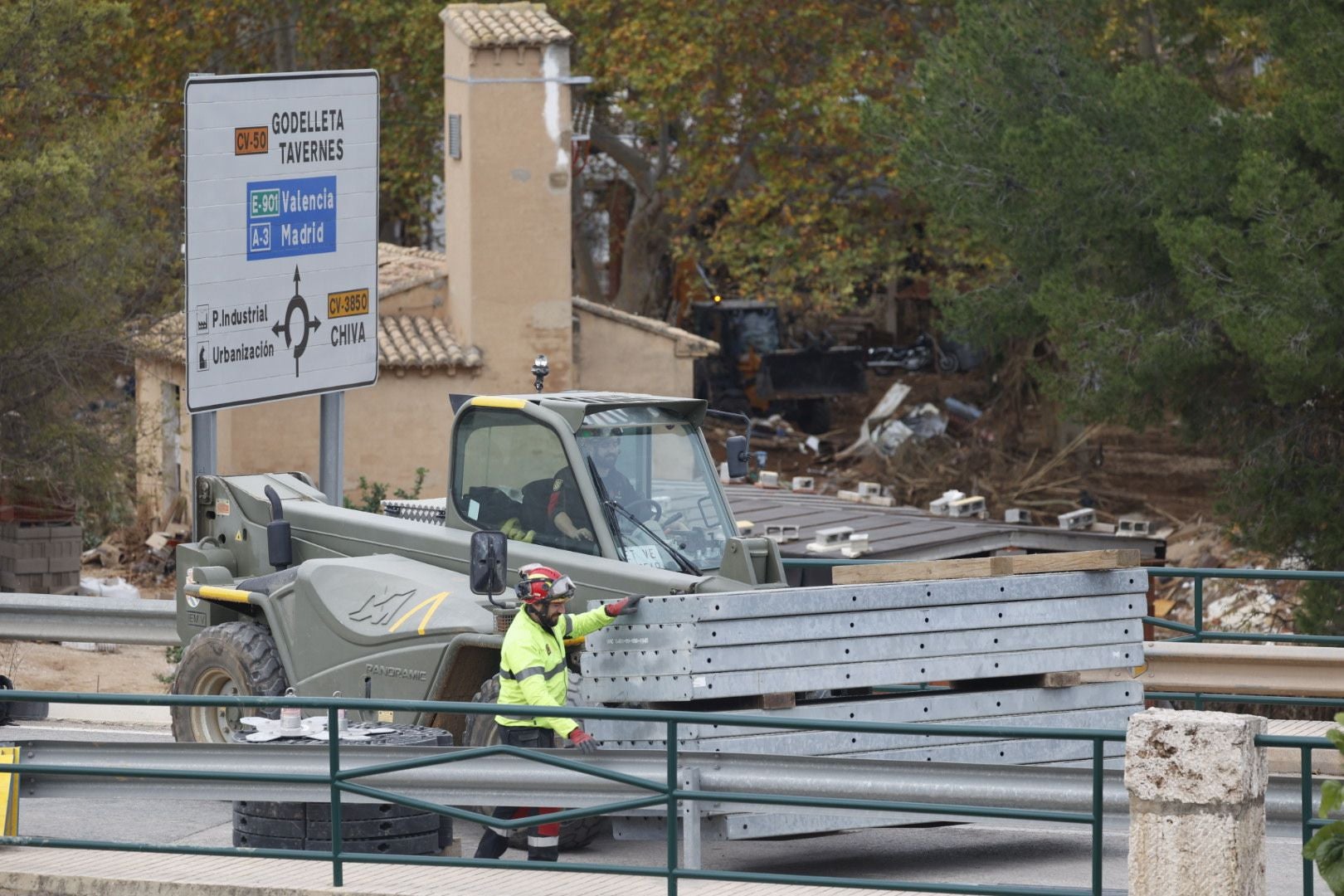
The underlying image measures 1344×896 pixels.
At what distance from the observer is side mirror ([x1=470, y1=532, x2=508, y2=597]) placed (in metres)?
9.78

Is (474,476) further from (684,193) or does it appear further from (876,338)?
(876,338)

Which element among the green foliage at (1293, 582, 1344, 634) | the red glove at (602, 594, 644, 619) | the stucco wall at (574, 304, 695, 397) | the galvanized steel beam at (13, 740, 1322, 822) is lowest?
the green foliage at (1293, 582, 1344, 634)

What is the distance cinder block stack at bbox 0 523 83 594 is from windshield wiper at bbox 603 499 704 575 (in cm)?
1635

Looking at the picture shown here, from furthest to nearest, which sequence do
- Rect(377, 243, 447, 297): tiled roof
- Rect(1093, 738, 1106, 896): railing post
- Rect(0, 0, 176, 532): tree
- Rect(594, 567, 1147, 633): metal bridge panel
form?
Rect(377, 243, 447, 297): tiled roof
Rect(0, 0, 176, 532): tree
Rect(594, 567, 1147, 633): metal bridge panel
Rect(1093, 738, 1106, 896): railing post

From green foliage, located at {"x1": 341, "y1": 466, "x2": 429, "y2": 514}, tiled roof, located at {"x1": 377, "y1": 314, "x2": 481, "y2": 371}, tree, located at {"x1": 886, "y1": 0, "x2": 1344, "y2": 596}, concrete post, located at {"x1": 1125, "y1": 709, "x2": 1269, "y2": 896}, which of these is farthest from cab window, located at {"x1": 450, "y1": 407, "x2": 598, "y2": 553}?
tiled roof, located at {"x1": 377, "y1": 314, "x2": 481, "y2": 371}

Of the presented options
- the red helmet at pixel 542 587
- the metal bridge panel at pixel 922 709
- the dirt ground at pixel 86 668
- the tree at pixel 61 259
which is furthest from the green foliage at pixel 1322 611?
the tree at pixel 61 259

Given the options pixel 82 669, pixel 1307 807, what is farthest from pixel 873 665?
pixel 82 669

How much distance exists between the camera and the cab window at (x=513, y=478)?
35.4 ft

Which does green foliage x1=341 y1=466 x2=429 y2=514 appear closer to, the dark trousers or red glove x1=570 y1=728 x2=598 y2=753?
Answer: the dark trousers

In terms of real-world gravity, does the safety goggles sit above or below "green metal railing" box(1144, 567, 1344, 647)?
above

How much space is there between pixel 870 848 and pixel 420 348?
20.1 m

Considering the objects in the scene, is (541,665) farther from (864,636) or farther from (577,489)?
(864,636)

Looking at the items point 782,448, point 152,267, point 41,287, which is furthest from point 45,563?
point 782,448

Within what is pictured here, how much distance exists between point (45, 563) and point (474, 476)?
15.8 m
